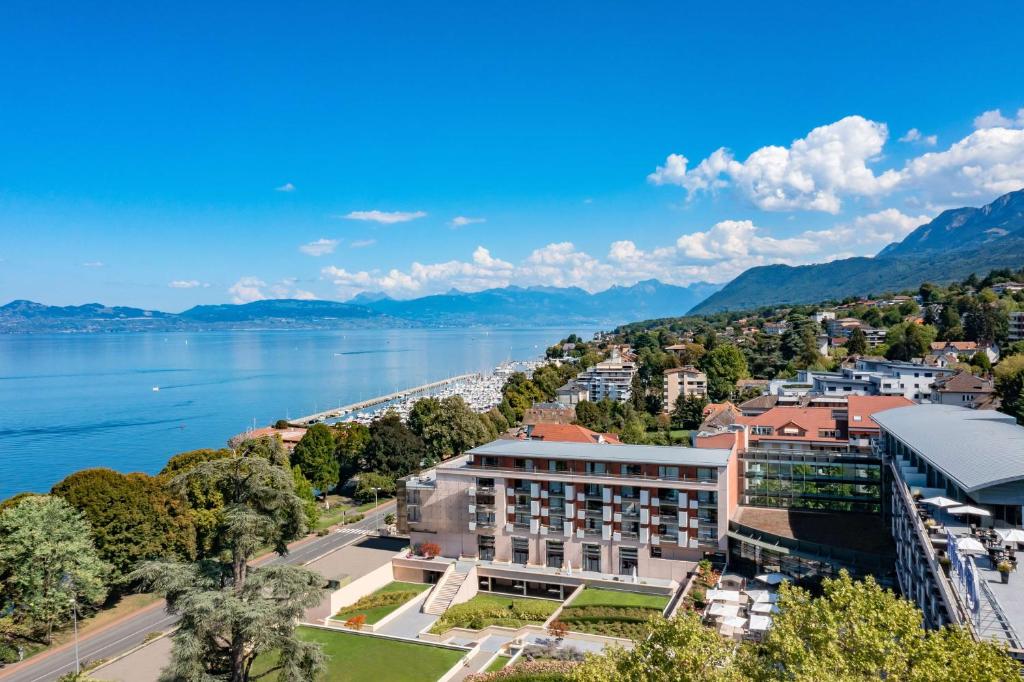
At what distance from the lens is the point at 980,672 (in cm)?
1085

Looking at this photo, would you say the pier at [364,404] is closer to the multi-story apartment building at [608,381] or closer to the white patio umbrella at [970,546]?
the multi-story apartment building at [608,381]

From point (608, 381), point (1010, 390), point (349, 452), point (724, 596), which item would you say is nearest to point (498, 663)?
point (724, 596)

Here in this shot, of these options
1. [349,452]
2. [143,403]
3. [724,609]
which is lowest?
[143,403]

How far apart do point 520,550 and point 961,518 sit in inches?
779

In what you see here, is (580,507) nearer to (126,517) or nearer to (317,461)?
(126,517)

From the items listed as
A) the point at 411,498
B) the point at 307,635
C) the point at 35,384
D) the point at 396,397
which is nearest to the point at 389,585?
the point at 411,498

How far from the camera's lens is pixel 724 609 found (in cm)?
2606

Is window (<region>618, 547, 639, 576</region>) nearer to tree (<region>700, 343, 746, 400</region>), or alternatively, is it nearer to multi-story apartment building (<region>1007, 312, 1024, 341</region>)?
tree (<region>700, 343, 746, 400</region>)

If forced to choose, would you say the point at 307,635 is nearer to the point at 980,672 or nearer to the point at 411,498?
the point at 411,498

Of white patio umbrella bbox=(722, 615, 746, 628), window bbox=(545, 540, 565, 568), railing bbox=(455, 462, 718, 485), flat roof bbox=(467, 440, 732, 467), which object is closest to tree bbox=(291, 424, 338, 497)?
railing bbox=(455, 462, 718, 485)

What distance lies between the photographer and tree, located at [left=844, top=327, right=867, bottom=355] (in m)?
90.1

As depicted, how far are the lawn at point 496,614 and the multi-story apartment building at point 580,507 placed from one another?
185cm

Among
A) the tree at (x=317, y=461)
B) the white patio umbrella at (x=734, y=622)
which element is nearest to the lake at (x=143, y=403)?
the tree at (x=317, y=461)

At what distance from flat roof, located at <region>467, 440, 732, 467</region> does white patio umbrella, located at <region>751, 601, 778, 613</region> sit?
256 inches
